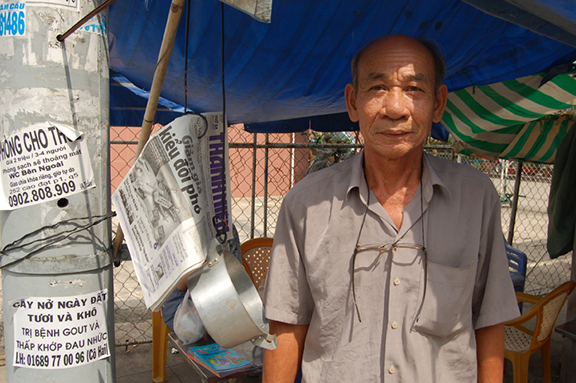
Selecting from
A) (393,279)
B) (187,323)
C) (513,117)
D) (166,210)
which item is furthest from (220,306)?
(513,117)

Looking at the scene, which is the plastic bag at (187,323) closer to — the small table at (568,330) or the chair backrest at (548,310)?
the chair backrest at (548,310)

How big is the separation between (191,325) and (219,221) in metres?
1.33

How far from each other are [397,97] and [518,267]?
3.35 meters

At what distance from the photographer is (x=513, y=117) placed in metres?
3.67

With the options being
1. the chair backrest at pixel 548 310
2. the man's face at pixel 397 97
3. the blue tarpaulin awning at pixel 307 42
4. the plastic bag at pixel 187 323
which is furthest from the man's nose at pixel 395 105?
the chair backrest at pixel 548 310

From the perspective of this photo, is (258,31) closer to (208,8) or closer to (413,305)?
(208,8)

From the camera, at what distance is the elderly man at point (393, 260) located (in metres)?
1.22

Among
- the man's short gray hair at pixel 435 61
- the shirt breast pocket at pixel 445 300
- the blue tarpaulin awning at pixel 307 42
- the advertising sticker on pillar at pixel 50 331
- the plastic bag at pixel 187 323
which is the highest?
the blue tarpaulin awning at pixel 307 42

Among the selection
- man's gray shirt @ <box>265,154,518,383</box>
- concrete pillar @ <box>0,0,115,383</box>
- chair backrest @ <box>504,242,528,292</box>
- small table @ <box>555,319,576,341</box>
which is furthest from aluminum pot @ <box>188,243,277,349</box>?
chair backrest @ <box>504,242,528,292</box>

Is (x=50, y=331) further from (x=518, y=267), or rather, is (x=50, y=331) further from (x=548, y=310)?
(x=518, y=267)

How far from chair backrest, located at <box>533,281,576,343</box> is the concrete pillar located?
2.76 metres

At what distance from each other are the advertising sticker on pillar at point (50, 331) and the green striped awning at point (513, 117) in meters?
2.66

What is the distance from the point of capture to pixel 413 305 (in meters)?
1.21

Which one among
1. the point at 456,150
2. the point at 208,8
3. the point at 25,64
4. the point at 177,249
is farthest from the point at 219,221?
the point at 456,150
